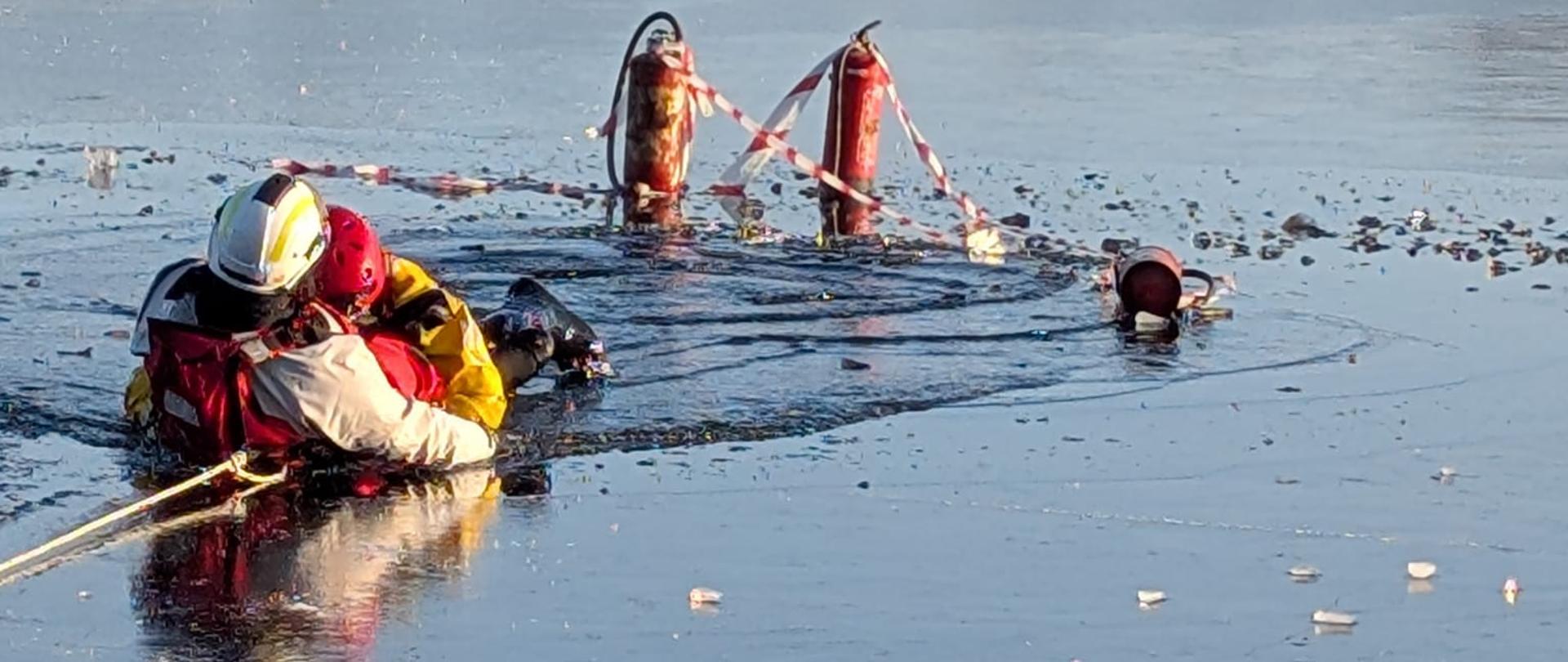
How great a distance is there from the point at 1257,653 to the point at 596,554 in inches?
75.0

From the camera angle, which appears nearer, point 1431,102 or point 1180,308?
point 1180,308

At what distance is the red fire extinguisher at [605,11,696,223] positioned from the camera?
15.4 m

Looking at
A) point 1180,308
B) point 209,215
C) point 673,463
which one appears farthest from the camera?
point 209,215

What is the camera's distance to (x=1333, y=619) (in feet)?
23.2

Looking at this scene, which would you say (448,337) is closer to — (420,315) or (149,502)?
(420,315)

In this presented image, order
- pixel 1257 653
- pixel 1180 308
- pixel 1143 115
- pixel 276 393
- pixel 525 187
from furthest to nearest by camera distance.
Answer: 1. pixel 1143 115
2. pixel 525 187
3. pixel 1180 308
4. pixel 276 393
5. pixel 1257 653

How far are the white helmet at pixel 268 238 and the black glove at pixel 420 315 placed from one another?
0.66 meters

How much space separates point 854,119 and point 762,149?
1.79ft

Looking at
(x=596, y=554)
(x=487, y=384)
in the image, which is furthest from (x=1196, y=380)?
(x=596, y=554)

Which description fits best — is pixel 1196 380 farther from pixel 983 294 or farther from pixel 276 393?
pixel 276 393

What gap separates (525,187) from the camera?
15805mm

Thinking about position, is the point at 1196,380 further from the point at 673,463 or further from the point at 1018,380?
the point at 673,463

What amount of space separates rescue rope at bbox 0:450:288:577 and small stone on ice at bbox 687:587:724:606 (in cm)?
173

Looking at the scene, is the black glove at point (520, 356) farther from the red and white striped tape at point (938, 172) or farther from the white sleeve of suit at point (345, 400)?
the red and white striped tape at point (938, 172)
